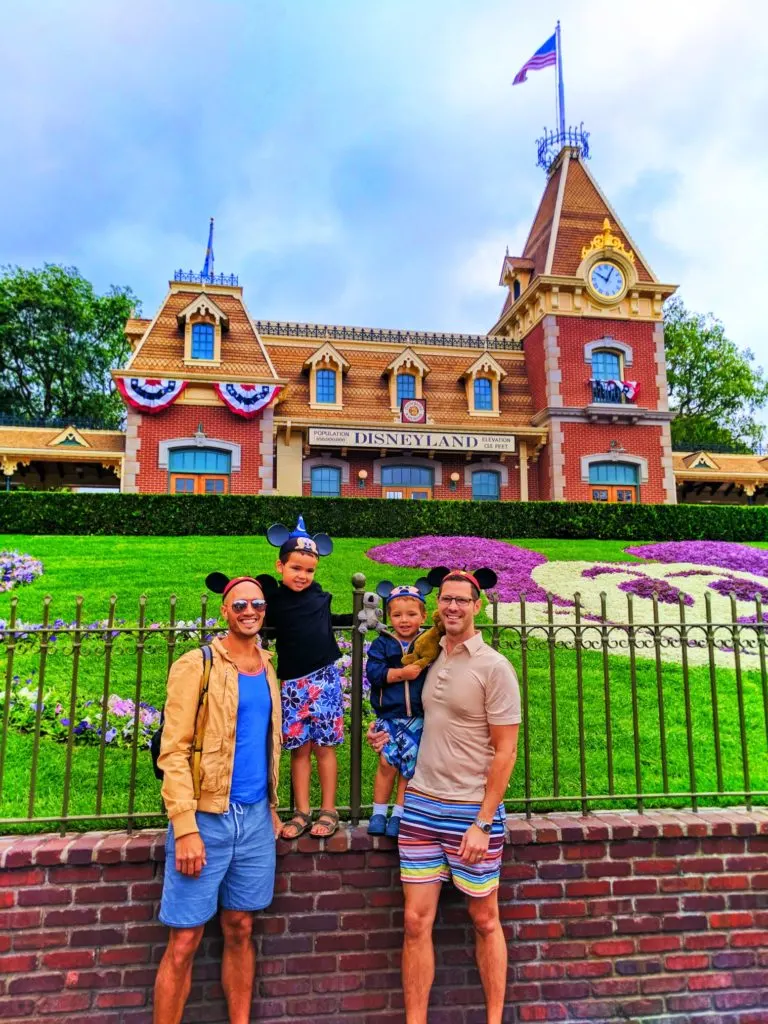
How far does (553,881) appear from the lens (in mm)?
3420

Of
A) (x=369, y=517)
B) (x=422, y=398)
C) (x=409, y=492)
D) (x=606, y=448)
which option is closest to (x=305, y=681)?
(x=369, y=517)

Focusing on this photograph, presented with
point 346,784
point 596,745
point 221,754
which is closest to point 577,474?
point 596,745

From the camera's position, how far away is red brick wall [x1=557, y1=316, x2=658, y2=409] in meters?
22.3

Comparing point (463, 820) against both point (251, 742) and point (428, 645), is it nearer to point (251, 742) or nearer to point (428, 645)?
point (428, 645)

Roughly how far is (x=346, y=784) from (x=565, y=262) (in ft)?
75.7

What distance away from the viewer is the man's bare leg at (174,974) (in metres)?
2.74

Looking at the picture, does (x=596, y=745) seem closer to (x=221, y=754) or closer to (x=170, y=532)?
(x=221, y=754)

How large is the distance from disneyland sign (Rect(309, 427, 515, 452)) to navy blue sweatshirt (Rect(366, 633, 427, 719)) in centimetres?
1746

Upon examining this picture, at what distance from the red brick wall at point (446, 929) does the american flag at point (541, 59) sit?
29708 millimetres

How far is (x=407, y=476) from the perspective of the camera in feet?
71.5

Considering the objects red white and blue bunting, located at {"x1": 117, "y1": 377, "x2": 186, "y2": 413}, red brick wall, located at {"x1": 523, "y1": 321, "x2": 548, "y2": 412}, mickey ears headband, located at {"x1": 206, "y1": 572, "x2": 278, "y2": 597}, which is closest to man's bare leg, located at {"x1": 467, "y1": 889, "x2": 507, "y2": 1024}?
mickey ears headband, located at {"x1": 206, "y1": 572, "x2": 278, "y2": 597}

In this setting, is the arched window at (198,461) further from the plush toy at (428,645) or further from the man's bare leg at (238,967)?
the man's bare leg at (238,967)

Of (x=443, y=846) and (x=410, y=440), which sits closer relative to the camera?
(x=443, y=846)

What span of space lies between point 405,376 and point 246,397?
598 centimetres
